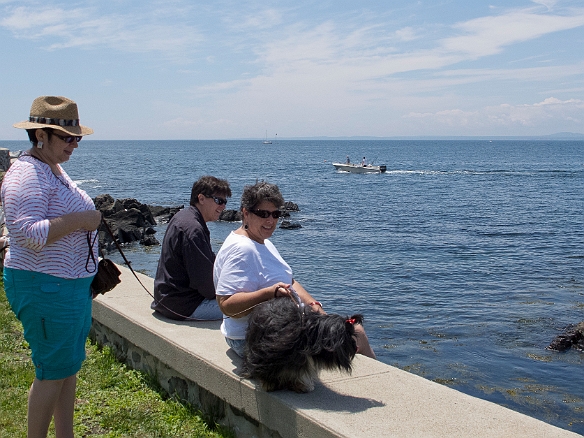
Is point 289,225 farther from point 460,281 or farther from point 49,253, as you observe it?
point 49,253

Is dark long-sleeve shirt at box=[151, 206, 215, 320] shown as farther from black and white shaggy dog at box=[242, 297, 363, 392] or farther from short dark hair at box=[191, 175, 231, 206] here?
black and white shaggy dog at box=[242, 297, 363, 392]

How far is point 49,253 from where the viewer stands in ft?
10.1

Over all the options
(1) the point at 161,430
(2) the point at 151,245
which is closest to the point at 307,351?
(1) the point at 161,430

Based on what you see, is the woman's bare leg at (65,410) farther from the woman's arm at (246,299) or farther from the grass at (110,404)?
the woman's arm at (246,299)

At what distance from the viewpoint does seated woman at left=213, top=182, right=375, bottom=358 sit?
3676mm

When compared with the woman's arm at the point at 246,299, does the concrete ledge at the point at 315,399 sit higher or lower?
lower

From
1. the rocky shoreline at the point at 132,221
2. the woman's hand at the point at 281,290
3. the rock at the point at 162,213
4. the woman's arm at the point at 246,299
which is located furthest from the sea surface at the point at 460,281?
the woman's hand at the point at 281,290

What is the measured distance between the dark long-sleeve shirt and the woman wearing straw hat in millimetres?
1491

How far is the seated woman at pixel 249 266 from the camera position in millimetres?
3676

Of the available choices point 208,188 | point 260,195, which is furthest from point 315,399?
point 208,188

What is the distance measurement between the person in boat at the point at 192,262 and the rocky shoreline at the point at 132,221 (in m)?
16.9

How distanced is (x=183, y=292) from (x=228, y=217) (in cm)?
2630

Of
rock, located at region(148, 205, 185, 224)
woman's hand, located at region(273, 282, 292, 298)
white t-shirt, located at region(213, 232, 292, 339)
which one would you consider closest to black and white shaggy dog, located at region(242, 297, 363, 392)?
woman's hand, located at region(273, 282, 292, 298)

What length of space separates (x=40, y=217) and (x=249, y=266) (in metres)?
1.25
